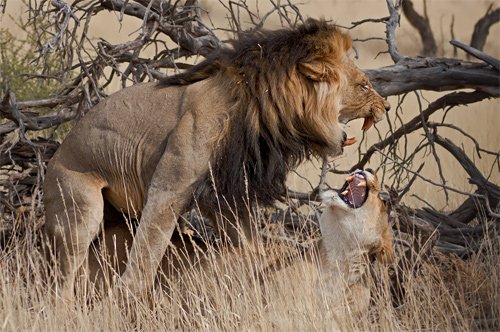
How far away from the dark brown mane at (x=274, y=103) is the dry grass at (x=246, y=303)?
428 mm

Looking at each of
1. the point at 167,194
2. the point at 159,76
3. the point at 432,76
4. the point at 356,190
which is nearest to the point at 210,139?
the point at 167,194

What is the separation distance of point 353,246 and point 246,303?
2.34 feet

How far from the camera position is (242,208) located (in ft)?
18.1

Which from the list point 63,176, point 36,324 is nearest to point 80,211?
point 63,176

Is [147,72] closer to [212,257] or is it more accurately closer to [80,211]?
[80,211]

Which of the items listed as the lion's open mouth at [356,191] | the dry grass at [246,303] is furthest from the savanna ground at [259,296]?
the lion's open mouth at [356,191]

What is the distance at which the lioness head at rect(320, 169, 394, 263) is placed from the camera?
4996mm

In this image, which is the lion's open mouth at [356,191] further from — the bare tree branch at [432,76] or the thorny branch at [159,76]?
the bare tree branch at [432,76]

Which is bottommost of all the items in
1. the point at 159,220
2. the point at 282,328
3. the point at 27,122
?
the point at 282,328

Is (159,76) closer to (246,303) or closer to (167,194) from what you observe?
(167,194)

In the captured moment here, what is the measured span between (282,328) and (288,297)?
0.28m

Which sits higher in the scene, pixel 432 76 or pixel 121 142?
pixel 432 76

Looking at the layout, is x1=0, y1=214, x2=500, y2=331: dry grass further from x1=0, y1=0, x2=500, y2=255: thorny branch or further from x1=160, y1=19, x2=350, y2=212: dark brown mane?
x1=0, y1=0, x2=500, y2=255: thorny branch

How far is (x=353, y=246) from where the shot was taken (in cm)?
514
